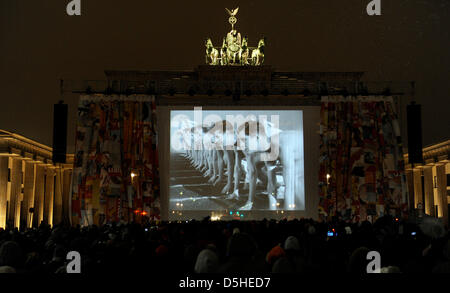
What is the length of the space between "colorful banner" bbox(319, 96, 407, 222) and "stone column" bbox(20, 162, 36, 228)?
2547cm

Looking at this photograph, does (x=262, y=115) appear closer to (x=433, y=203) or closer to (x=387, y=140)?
(x=387, y=140)

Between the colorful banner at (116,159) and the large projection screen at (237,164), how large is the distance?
1507mm

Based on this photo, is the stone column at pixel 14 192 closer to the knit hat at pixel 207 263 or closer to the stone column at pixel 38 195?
the stone column at pixel 38 195

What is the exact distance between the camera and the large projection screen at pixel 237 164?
3419cm

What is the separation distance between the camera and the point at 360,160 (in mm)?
35219

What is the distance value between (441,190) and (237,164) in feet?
76.0

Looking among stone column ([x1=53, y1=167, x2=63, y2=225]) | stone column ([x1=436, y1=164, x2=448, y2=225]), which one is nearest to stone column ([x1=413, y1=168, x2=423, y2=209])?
stone column ([x1=436, y1=164, x2=448, y2=225])

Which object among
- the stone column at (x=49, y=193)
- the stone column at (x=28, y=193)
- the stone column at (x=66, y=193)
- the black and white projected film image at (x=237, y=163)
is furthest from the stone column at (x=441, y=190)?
the stone column at (x=49, y=193)

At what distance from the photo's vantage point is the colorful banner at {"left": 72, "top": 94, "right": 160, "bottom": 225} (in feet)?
113

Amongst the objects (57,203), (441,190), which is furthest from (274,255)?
(57,203)

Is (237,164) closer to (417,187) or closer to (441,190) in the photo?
(441,190)

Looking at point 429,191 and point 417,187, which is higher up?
point 417,187

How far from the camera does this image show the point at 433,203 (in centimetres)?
4972

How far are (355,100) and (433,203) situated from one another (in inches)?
772
